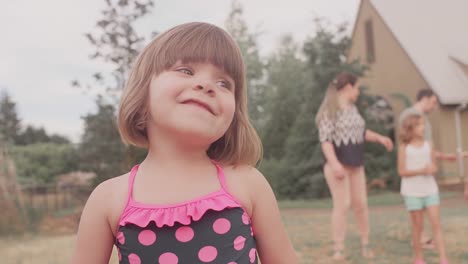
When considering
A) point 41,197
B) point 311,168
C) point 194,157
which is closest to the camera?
point 194,157

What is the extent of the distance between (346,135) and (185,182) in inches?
132

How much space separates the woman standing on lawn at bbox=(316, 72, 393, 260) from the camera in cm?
441

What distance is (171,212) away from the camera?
3.81ft

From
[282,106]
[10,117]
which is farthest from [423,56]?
[10,117]

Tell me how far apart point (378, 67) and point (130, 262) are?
1555cm

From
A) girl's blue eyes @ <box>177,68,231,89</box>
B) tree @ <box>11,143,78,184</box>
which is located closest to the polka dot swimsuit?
girl's blue eyes @ <box>177,68,231,89</box>

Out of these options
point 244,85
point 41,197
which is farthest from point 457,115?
point 244,85

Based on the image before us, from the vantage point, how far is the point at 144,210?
1.17 metres

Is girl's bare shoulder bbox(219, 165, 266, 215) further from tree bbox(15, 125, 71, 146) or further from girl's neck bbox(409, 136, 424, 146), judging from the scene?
tree bbox(15, 125, 71, 146)

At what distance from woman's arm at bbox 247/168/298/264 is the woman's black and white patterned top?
10.5ft

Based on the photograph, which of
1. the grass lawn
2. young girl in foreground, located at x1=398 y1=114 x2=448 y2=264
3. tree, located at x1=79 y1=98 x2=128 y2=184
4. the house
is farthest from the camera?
the house

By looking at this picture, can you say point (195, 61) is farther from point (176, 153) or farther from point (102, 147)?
point (102, 147)

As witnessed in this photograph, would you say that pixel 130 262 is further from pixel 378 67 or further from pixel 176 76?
pixel 378 67

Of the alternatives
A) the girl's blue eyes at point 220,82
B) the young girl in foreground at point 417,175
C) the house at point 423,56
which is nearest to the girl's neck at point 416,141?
the young girl in foreground at point 417,175
